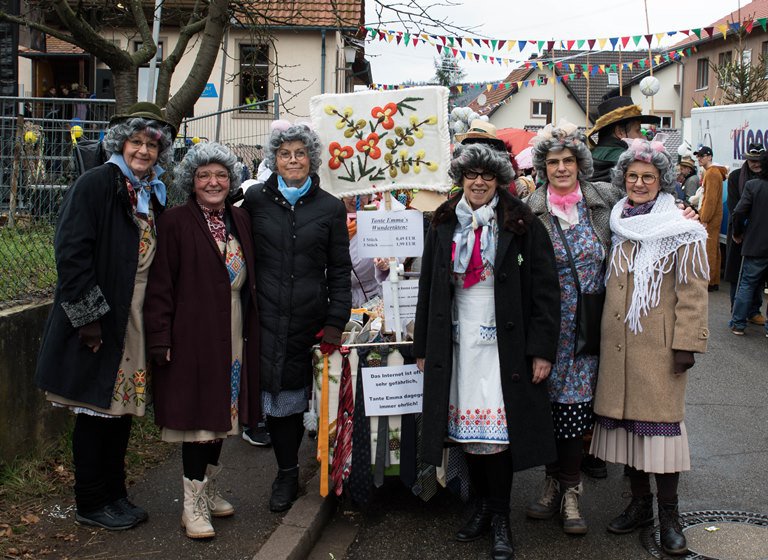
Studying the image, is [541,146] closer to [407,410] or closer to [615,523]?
[407,410]

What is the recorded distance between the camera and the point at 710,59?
3716 centimetres

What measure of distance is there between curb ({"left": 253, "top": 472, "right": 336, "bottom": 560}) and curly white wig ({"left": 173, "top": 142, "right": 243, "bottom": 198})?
1.71m

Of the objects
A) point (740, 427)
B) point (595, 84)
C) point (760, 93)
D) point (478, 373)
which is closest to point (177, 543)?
point (478, 373)

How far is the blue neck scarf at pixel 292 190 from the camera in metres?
4.38

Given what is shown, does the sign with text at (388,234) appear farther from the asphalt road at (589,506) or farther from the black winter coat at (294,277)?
the asphalt road at (589,506)

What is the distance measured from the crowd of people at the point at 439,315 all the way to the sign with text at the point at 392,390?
0.30m

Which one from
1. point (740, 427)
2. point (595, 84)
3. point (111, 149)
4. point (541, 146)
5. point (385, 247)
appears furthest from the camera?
point (595, 84)

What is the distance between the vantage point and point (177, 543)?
405 cm

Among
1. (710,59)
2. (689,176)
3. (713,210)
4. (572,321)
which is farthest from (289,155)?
(710,59)

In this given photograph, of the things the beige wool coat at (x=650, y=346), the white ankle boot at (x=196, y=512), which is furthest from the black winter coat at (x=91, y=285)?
the beige wool coat at (x=650, y=346)

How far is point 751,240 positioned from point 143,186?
743cm

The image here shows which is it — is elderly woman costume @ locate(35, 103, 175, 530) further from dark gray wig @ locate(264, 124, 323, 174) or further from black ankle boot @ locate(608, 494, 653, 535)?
black ankle boot @ locate(608, 494, 653, 535)

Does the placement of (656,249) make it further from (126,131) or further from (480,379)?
(126,131)

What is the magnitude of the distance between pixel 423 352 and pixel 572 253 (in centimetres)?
89
